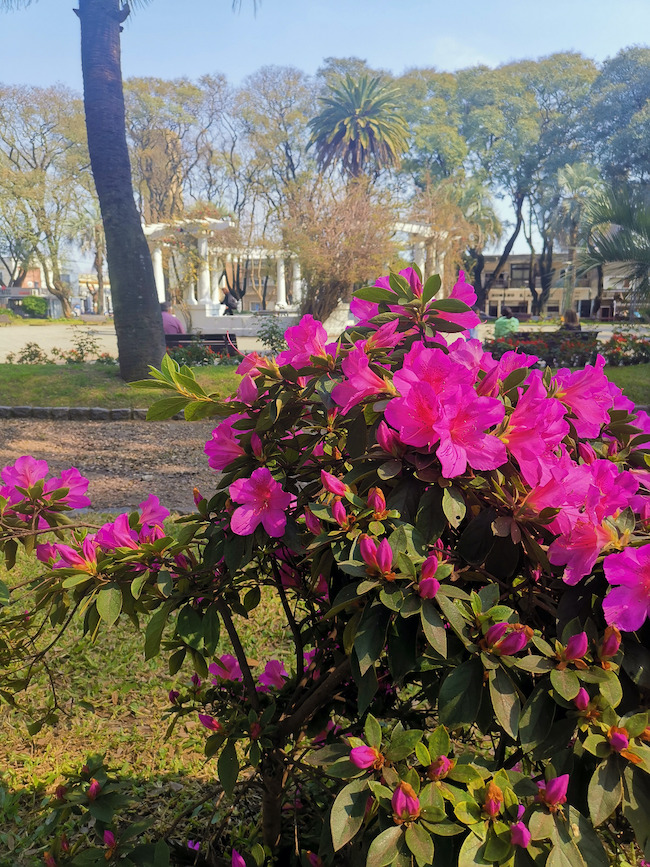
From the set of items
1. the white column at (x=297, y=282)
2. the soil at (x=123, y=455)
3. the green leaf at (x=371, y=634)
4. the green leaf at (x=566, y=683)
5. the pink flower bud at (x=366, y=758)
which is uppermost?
the white column at (x=297, y=282)

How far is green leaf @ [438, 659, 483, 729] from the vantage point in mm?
730

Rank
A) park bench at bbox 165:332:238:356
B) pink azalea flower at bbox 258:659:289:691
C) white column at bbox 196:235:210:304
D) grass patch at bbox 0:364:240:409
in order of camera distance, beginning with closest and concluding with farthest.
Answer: pink azalea flower at bbox 258:659:289:691 < grass patch at bbox 0:364:240:409 < park bench at bbox 165:332:238:356 < white column at bbox 196:235:210:304

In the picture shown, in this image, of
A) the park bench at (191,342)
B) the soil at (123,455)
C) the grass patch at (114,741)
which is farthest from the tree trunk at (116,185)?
the grass patch at (114,741)

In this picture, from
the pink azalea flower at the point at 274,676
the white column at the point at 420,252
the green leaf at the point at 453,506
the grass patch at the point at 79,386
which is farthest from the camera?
the white column at the point at 420,252

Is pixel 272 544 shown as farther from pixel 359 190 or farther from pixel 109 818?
pixel 359 190

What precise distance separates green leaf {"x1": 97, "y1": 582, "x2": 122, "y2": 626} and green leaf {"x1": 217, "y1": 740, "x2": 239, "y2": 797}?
0.99 feet

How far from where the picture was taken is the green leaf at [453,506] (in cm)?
76

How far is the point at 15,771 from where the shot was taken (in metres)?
1.97

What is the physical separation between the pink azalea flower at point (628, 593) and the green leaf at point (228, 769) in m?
0.66

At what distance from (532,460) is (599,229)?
12.6 meters

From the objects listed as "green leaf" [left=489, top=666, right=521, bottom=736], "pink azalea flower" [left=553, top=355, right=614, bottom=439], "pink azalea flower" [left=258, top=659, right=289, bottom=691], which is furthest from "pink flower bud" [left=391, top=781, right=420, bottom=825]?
"pink azalea flower" [left=258, top=659, right=289, bottom=691]

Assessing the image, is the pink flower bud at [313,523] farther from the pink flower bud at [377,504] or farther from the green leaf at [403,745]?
the green leaf at [403,745]

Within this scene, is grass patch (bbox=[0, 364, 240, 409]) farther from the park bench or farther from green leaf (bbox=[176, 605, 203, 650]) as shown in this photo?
green leaf (bbox=[176, 605, 203, 650])

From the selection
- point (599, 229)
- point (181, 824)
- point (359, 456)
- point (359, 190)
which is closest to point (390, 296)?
point (359, 456)
